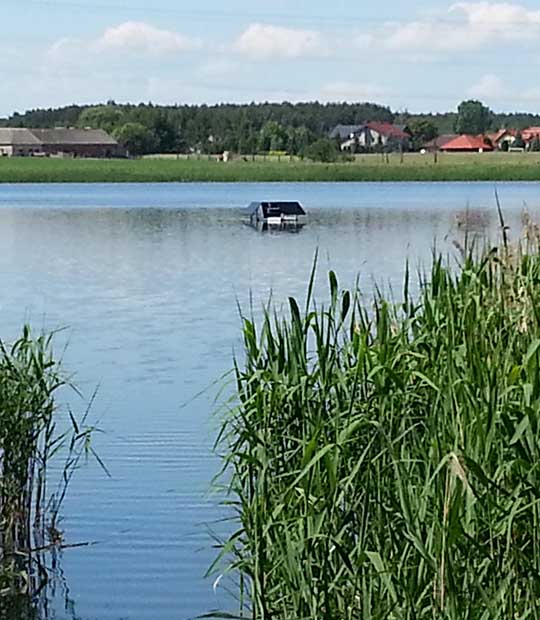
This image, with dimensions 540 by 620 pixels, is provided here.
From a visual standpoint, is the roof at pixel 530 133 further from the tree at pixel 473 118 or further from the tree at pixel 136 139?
the tree at pixel 136 139

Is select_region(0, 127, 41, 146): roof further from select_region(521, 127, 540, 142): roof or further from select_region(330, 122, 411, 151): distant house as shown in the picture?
select_region(521, 127, 540, 142): roof

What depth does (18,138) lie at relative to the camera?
4486 inches

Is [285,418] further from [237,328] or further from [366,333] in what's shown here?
[237,328]

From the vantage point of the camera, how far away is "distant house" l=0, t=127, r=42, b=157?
113 m

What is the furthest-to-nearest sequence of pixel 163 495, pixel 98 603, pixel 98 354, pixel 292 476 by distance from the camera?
pixel 98 354, pixel 163 495, pixel 98 603, pixel 292 476

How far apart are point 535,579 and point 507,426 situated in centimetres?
55

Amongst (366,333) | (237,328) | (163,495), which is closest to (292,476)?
(366,333)

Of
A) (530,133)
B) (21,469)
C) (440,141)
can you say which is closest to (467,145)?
(530,133)

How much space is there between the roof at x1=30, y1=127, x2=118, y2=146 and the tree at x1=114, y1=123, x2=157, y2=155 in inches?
32.2

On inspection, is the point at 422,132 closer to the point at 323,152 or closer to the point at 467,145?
the point at 467,145

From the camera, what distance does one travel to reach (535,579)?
14.9 ft

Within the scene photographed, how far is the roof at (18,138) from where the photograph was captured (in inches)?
4476

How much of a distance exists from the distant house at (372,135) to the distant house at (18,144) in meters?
25.8

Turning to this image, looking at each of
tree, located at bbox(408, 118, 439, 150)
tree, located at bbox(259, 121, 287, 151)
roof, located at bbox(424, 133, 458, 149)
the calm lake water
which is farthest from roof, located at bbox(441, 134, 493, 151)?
the calm lake water
